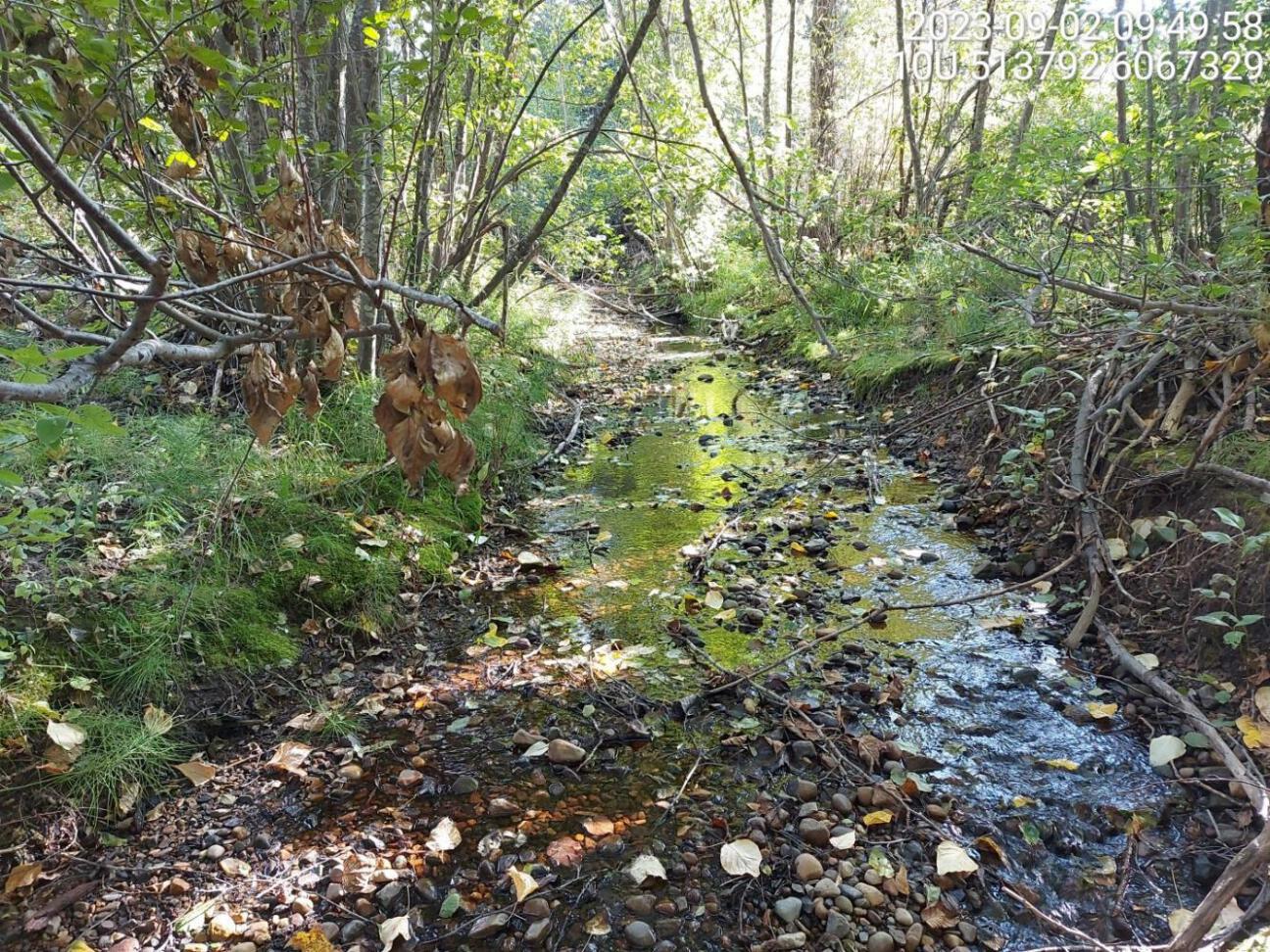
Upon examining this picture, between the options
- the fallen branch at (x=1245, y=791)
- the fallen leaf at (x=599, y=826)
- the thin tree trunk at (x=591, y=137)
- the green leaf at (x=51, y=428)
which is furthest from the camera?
the thin tree trunk at (x=591, y=137)

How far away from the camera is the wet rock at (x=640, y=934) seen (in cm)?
202

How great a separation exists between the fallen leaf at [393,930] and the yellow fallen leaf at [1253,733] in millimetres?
2592

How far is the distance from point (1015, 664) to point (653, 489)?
8.73 feet

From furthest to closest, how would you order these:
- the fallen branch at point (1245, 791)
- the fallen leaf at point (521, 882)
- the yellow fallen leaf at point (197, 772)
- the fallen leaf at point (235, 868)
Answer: the yellow fallen leaf at point (197, 772) < the fallen leaf at point (235, 868) < the fallen leaf at point (521, 882) < the fallen branch at point (1245, 791)

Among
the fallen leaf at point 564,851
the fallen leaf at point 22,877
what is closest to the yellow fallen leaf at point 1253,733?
the fallen leaf at point 564,851

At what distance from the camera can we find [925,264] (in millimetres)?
7547

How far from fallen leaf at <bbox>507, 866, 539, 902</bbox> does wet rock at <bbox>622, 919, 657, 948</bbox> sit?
0.98 ft

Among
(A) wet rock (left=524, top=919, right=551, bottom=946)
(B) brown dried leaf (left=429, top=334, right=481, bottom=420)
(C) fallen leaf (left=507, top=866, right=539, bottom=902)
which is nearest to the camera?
(B) brown dried leaf (left=429, top=334, right=481, bottom=420)

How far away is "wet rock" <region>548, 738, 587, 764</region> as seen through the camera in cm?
269

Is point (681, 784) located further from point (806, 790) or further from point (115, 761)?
point (115, 761)

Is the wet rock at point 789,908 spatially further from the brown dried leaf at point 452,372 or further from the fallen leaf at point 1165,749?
the brown dried leaf at point 452,372

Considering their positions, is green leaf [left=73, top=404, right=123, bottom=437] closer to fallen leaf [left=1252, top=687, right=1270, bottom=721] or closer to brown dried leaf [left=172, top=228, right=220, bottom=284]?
brown dried leaf [left=172, top=228, right=220, bottom=284]

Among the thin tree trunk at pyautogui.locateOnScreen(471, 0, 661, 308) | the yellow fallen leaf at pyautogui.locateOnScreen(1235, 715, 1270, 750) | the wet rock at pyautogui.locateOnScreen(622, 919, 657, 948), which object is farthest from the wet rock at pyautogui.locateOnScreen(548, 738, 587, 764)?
the thin tree trunk at pyautogui.locateOnScreen(471, 0, 661, 308)

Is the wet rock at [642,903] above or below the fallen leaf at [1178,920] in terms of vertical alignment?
below
